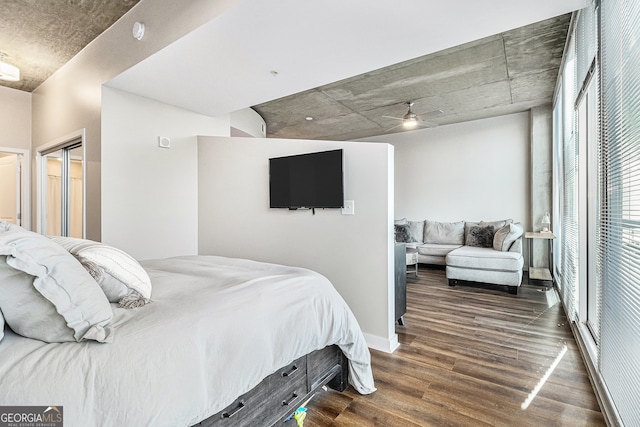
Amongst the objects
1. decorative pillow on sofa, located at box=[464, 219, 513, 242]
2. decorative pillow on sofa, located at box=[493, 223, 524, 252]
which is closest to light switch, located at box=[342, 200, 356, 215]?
decorative pillow on sofa, located at box=[493, 223, 524, 252]

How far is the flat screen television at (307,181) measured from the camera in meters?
2.82

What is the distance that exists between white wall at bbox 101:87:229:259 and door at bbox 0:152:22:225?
240cm

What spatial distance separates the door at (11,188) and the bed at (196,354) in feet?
13.1

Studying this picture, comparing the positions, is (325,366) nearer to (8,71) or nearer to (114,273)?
(114,273)

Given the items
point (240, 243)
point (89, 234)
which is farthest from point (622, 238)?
point (89, 234)

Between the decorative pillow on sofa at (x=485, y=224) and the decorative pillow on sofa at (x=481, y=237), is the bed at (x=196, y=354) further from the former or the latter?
the decorative pillow on sofa at (x=485, y=224)

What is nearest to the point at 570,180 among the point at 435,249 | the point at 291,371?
the point at 435,249

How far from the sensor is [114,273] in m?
1.31

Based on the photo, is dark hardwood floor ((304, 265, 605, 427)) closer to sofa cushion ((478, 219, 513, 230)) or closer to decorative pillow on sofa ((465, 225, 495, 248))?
decorative pillow on sofa ((465, 225, 495, 248))

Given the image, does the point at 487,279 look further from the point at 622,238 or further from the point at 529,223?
the point at 622,238

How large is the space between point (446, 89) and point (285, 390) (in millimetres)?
4353

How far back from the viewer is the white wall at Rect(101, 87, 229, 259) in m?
3.06

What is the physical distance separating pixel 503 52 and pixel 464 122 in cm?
284

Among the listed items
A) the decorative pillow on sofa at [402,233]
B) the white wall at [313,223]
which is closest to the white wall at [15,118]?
the white wall at [313,223]
